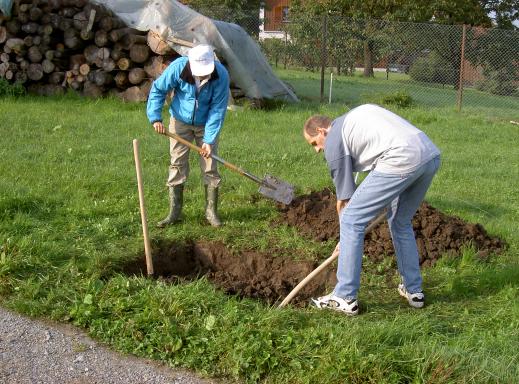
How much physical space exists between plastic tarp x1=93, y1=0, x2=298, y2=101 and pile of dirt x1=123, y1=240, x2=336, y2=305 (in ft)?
23.8

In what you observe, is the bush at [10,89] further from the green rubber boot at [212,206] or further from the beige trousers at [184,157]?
the green rubber boot at [212,206]

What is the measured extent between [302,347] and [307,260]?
1.93m

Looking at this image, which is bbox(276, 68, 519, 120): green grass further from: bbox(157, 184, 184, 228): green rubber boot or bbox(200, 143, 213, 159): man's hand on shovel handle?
bbox(200, 143, 213, 159): man's hand on shovel handle

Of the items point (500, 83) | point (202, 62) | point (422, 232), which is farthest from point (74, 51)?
point (500, 83)

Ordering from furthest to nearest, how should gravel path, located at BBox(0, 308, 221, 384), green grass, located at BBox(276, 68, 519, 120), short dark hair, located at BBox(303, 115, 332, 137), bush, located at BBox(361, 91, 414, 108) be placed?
green grass, located at BBox(276, 68, 519, 120), bush, located at BBox(361, 91, 414, 108), short dark hair, located at BBox(303, 115, 332, 137), gravel path, located at BBox(0, 308, 221, 384)

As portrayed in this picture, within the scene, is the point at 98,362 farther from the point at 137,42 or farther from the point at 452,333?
the point at 137,42

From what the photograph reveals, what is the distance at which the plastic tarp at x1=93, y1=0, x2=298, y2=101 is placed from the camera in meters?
12.8

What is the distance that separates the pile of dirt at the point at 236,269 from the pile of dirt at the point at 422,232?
606 millimetres

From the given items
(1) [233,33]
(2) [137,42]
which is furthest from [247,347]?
(1) [233,33]

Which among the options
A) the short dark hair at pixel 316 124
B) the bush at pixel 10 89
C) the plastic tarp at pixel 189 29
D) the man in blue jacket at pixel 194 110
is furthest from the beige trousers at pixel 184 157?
the bush at pixel 10 89

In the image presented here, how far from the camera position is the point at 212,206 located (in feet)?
21.2

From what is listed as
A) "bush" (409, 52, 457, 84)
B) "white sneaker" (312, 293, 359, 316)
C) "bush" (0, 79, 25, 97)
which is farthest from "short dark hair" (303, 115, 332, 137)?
"bush" (409, 52, 457, 84)

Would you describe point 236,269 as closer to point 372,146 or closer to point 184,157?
point 184,157

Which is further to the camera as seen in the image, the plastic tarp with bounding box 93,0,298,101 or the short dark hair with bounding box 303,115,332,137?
the plastic tarp with bounding box 93,0,298,101
